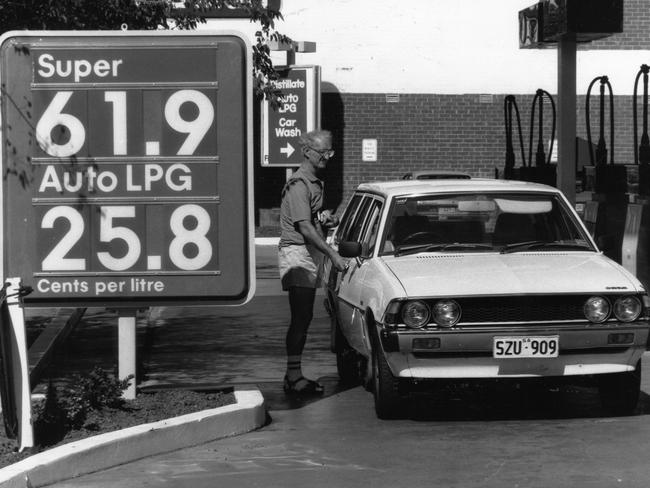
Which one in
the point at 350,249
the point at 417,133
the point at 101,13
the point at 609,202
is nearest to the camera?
the point at 350,249

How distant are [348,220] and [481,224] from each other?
195 cm

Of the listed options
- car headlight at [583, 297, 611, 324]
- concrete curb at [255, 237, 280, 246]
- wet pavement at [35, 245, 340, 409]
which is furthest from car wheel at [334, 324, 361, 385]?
concrete curb at [255, 237, 280, 246]

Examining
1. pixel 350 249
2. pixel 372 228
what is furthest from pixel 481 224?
pixel 350 249

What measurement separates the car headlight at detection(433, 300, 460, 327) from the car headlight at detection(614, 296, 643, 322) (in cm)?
104

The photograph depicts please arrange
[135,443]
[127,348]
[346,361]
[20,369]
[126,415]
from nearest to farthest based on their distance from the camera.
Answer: [20,369]
[135,443]
[126,415]
[127,348]
[346,361]

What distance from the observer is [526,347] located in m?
8.84

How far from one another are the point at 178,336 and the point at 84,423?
608 cm

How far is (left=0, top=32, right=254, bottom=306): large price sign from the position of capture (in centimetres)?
916

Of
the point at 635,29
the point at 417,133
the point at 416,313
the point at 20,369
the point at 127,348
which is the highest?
the point at 635,29

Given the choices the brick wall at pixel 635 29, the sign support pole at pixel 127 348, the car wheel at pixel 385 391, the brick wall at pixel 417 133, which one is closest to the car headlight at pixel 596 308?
the car wheel at pixel 385 391

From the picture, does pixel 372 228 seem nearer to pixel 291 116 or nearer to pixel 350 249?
pixel 350 249

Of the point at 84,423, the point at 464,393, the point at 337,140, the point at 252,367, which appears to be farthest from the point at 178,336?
the point at 337,140

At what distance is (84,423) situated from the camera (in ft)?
27.6

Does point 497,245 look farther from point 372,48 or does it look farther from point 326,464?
point 372,48
